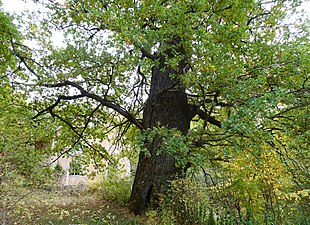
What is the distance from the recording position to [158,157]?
5.96m

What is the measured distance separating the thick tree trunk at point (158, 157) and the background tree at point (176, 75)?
0.08 feet

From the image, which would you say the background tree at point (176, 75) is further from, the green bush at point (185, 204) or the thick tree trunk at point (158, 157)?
the green bush at point (185, 204)

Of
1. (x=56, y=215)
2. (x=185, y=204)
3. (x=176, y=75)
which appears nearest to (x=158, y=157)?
(x=185, y=204)

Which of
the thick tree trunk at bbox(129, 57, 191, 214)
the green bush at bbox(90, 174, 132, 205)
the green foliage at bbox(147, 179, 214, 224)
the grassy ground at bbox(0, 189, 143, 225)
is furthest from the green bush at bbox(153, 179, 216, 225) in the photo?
the green bush at bbox(90, 174, 132, 205)

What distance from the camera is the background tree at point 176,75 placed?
390cm

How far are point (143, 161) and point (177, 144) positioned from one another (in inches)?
86.9

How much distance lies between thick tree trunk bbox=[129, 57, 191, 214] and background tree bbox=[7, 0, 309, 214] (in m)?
0.02

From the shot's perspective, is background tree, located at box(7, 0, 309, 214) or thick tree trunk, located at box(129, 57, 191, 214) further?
thick tree trunk, located at box(129, 57, 191, 214)

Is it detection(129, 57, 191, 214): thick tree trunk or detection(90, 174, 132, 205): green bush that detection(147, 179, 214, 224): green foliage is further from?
detection(90, 174, 132, 205): green bush

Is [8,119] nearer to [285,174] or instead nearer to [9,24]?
[9,24]

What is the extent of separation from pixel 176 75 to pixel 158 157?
2065 millimetres

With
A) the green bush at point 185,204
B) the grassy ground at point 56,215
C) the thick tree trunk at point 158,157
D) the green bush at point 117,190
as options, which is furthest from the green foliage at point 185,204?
the green bush at point 117,190

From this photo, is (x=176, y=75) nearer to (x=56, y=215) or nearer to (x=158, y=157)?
(x=158, y=157)

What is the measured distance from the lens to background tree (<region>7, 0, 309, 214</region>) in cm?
390
